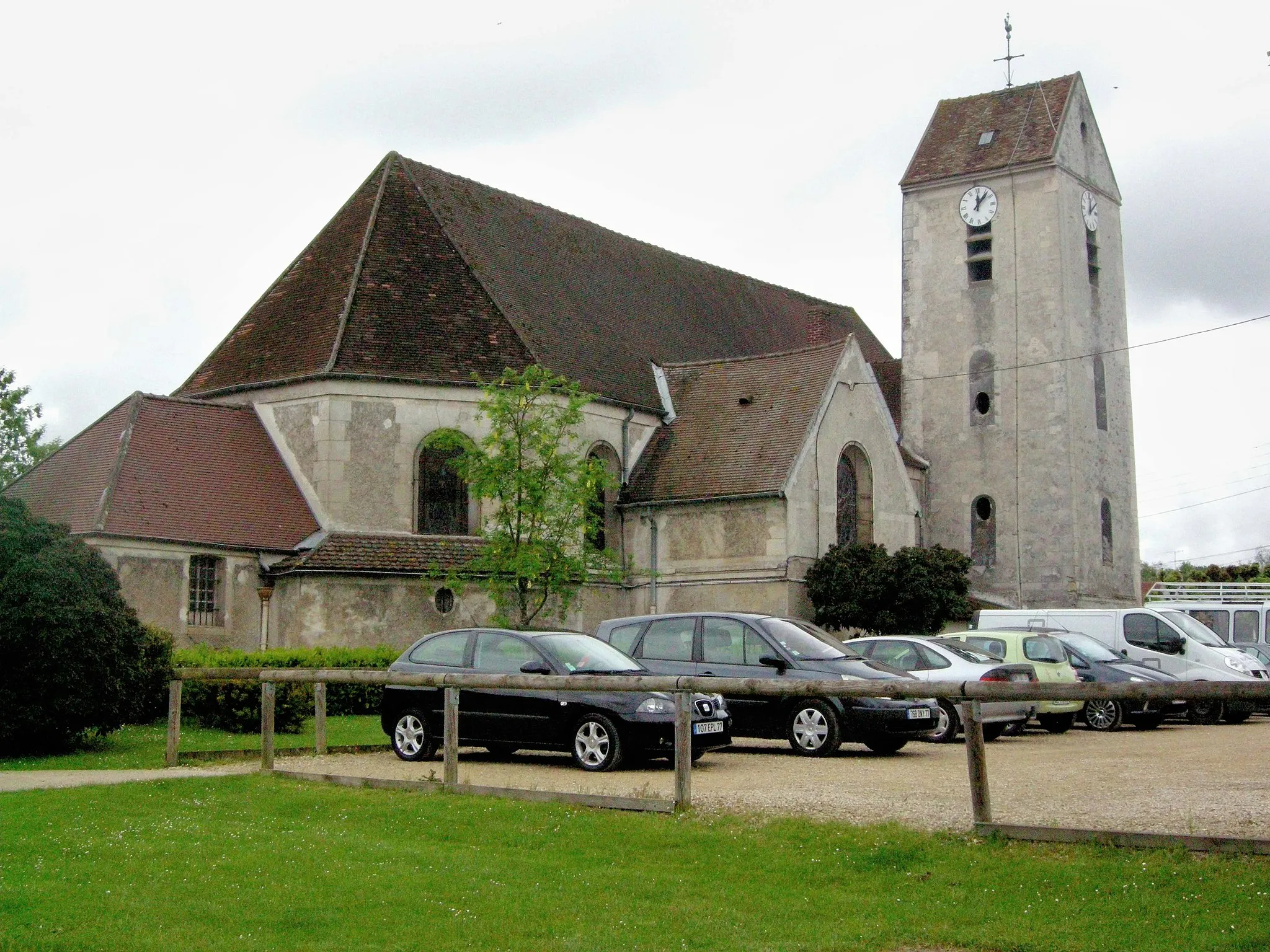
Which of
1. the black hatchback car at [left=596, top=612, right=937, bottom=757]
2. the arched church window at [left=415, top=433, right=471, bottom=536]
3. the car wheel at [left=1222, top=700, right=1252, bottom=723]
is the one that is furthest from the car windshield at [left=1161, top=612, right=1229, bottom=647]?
the arched church window at [left=415, top=433, right=471, bottom=536]

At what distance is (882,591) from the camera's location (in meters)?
37.9

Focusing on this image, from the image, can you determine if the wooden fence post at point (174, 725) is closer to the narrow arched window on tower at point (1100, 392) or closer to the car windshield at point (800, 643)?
the car windshield at point (800, 643)

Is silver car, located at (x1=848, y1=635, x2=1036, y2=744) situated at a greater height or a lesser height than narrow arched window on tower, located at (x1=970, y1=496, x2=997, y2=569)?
lesser

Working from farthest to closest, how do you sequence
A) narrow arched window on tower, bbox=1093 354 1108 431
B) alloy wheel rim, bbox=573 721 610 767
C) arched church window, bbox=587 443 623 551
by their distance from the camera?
narrow arched window on tower, bbox=1093 354 1108 431, arched church window, bbox=587 443 623 551, alloy wheel rim, bbox=573 721 610 767

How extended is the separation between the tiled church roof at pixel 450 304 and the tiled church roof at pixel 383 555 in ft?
12.8

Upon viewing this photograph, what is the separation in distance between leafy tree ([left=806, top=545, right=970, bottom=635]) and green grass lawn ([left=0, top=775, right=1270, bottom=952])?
84.1ft

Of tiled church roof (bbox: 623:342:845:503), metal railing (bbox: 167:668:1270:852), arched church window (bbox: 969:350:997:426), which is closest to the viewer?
metal railing (bbox: 167:668:1270:852)

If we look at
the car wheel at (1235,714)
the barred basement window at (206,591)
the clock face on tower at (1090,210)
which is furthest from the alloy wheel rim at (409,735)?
the clock face on tower at (1090,210)

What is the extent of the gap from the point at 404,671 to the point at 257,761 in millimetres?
2189

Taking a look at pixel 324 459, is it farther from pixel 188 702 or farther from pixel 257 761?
pixel 257 761

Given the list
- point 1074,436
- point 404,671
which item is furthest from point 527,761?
point 1074,436

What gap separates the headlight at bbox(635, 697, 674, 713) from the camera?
16.2m

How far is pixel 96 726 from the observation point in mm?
21484

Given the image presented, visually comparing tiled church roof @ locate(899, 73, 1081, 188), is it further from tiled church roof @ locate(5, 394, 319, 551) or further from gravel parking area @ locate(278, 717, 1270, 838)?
gravel parking area @ locate(278, 717, 1270, 838)
